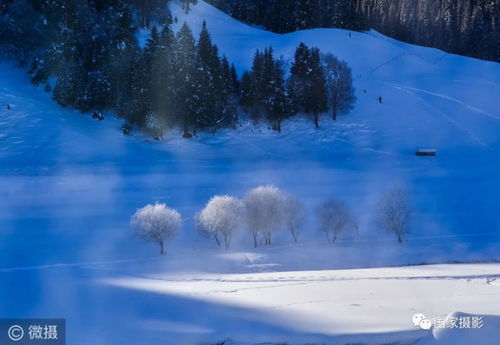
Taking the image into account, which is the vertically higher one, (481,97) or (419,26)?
(419,26)

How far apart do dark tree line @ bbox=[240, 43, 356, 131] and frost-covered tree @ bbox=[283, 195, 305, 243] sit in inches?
685

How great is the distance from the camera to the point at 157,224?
2447 centimetres

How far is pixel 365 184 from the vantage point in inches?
1358

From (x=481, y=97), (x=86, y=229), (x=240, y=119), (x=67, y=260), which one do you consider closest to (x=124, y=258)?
(x=67, y=260)

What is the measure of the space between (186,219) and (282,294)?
54.3 ft

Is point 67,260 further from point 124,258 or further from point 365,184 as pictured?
point 365,184

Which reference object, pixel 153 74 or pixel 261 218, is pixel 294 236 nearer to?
pixel 261 218

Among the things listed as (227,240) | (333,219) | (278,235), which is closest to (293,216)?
(278,235)

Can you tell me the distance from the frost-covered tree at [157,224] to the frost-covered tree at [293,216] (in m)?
Result: 5.29

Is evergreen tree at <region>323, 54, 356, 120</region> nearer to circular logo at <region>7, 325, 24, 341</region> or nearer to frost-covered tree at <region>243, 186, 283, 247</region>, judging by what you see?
frost-covered tree at <region>243, 186, 283, 247</region>

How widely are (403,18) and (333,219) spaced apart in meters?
68.2

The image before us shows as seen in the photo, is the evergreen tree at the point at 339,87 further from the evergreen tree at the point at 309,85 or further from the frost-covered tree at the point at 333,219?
the frost-covered tree at the point at 333,219

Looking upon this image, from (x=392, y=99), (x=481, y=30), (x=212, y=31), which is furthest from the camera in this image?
(x=481, y=30)

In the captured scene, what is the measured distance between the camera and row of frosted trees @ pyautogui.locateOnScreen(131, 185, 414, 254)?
81.6 ft
